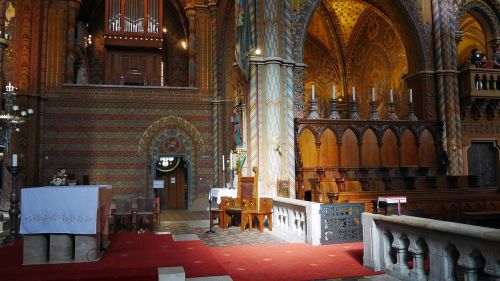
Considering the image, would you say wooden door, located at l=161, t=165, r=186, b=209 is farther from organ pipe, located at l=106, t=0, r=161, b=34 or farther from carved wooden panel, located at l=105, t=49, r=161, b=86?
organ pipe, located at l=106, t=0, r=161, b=34

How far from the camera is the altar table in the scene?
576 centimetres

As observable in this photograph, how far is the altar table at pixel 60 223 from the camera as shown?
5758 millimetres

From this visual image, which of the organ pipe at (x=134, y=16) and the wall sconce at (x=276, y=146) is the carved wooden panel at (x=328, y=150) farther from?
the organ pipe at (x=134, y=16)

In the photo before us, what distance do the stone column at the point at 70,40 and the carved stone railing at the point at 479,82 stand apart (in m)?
14.1

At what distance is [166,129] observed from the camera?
16875 mm

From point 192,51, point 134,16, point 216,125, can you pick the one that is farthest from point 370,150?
point 134,16

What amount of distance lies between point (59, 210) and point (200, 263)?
6.72 feet

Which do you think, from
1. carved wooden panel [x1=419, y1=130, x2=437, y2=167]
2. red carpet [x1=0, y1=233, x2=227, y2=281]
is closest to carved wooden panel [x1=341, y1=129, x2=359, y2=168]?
carved wooden panel [x1=419, y1=130, x2=437, y2=167]

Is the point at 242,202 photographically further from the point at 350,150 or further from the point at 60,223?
the point at 350,150

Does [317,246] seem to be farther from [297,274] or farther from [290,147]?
[290,147]

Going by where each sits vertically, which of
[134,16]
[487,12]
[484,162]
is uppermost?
[134,16]

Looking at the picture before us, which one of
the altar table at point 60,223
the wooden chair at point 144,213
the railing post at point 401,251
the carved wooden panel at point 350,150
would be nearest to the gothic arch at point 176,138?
→ the carved wooden panel at point 350,150

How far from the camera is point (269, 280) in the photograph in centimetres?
480

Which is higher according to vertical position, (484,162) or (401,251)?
(484,162)
